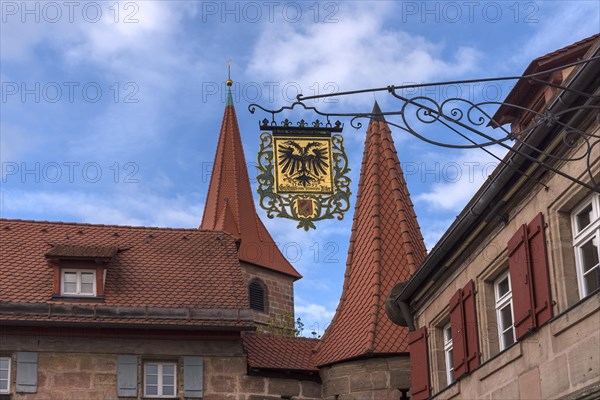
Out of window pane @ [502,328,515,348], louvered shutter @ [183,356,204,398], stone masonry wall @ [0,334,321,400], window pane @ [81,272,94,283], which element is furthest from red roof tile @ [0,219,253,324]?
window pane @ [502,328,515,348]

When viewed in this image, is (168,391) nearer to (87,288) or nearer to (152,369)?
(152,369)

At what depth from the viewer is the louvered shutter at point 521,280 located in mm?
11773

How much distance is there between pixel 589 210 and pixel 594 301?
3.84ft

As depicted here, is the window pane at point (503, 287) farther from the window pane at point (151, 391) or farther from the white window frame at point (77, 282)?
the white window frame at point (77, 282)

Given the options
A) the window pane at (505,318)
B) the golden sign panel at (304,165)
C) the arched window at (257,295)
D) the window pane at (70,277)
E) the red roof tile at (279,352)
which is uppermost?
the arched window at (257,295)

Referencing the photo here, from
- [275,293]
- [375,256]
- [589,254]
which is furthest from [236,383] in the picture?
[275,293]

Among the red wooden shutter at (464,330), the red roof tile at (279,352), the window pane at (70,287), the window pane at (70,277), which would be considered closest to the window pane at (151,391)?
the red roof tile at (279,352)

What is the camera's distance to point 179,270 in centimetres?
2142

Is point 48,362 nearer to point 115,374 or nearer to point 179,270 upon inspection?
point 115,374

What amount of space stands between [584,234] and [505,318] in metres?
2.71

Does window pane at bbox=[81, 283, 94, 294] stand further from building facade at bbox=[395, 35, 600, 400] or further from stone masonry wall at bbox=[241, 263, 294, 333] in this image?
stone masonry wall at bbox=[241, 263, 294, 333]

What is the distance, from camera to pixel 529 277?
11703 mm

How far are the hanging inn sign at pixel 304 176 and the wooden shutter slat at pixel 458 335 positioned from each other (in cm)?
202

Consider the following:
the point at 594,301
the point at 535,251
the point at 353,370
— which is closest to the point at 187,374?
the point at 353,370
